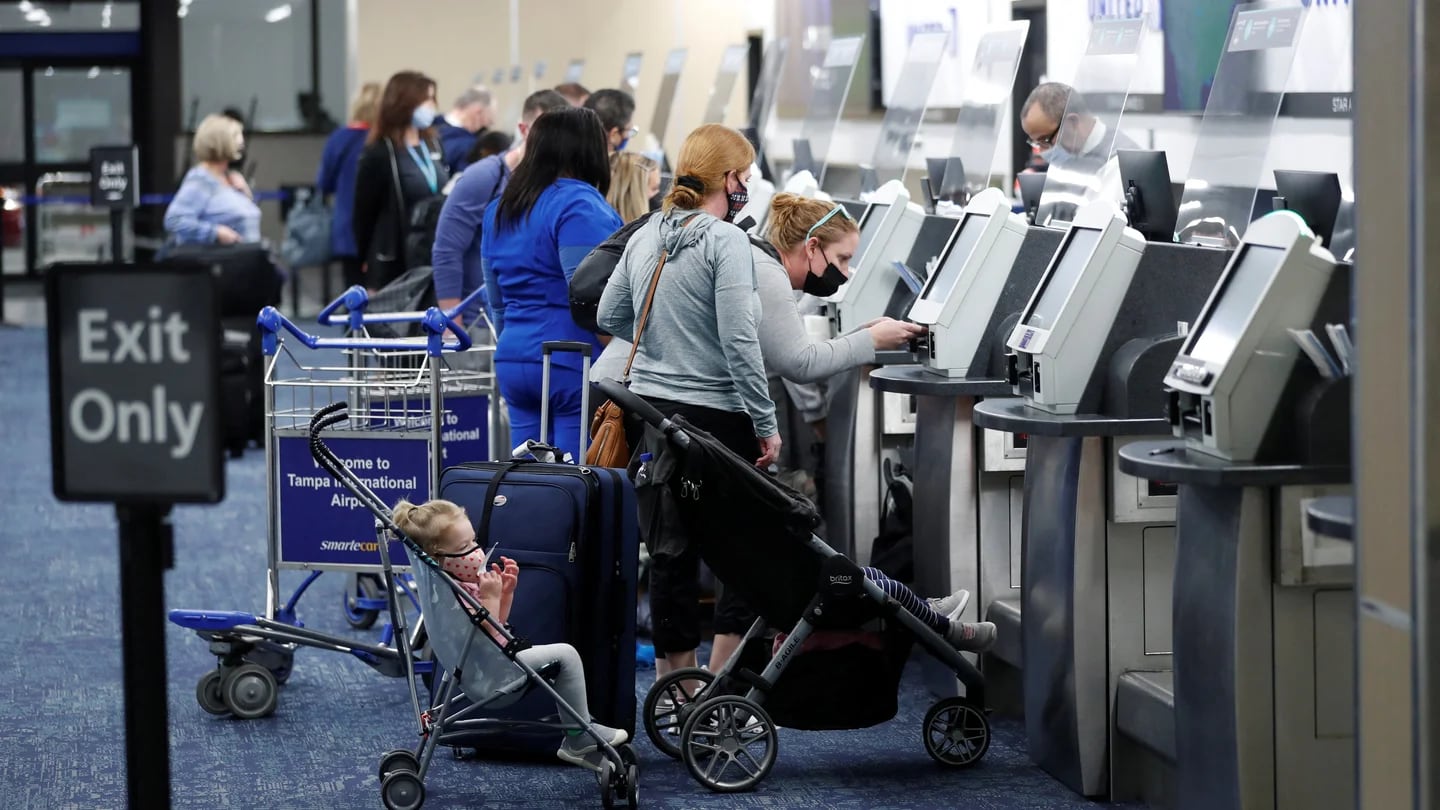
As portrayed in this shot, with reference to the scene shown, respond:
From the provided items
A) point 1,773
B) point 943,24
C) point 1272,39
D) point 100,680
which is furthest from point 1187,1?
point 1,773

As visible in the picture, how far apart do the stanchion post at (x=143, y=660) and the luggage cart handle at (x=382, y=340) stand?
2.20 meters

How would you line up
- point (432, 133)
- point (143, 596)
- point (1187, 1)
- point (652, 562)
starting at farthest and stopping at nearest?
1. point (432, 133)
2. point (1187, 1)
3. point (652, 562)
4. point (143, 596)

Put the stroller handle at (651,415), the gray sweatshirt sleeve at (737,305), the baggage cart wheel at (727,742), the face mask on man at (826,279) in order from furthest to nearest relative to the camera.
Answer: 1. the face mask on man at (826,279)
2. the gray sweatshirt sleeve at (737,305)
3. the baggage cart wheel at (727,742)
4. the stroller handle at (651,415)

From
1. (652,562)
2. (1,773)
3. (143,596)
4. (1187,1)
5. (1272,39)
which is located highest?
(1187,1)

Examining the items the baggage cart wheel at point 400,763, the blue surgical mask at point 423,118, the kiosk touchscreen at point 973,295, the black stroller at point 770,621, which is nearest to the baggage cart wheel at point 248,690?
the baggage cart wheel at point 400,763

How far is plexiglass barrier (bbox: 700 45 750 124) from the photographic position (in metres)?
9.69

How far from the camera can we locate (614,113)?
5812mm

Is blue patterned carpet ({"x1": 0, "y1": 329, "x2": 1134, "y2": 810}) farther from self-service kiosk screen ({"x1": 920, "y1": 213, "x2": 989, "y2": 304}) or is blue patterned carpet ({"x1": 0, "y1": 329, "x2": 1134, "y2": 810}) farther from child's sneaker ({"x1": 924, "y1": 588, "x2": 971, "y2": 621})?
self-service kiosk screen ({"x1": 920, "y1": 213, "x2": 989, "y2": 304})

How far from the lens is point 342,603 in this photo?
564 centimetres

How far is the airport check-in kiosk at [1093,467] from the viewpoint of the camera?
3.56m

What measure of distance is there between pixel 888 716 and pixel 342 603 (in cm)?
235

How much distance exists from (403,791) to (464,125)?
20.6ft

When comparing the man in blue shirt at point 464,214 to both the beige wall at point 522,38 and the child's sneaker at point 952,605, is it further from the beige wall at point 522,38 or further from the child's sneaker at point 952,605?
the beige wall at point 522,38

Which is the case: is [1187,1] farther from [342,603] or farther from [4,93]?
[4,93]
